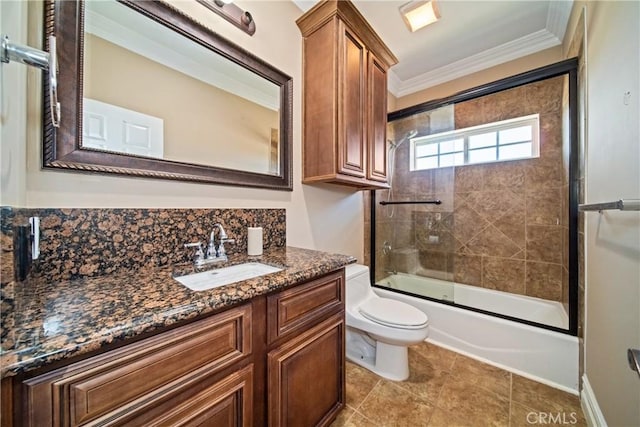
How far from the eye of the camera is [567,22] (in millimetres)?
1849

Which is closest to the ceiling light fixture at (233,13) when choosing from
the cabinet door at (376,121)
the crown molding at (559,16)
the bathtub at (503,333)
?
the cabinet door at (376,121)

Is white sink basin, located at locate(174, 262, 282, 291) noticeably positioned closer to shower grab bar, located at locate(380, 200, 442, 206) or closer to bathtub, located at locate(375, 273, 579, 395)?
bathtub, located at locate(375, 273, 579, 395)

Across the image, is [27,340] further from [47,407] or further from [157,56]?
[157,56]

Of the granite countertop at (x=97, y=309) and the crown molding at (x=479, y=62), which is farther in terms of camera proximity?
the crown molding at (x=479, y=62)

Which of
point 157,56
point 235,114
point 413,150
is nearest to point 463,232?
point 413,150

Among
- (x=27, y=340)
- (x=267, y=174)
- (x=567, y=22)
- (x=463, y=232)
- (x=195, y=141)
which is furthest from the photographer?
(x=463, y=232)

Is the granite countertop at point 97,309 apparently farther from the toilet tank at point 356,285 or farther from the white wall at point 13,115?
the toilet tank at point 356,285

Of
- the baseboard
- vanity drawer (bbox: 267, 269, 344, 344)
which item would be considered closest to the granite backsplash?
vanity drawer (bbox: 267, 269, 344, 344)

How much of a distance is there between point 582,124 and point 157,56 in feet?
8.00

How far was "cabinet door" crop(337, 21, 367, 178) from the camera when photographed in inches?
63.9

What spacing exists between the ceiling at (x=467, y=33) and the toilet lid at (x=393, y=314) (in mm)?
2223

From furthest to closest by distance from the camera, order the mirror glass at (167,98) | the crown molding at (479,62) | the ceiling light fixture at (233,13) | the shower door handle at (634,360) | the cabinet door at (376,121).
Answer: the crown molding at (479,62) → the cabinet door at (376,121) → the ceiling light fixture at (233,13) → the mirror glass at (167,98) → the shower door handle at (634,360)

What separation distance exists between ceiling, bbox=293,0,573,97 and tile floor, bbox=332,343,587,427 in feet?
8.59

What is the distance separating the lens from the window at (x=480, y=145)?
7.70ft
